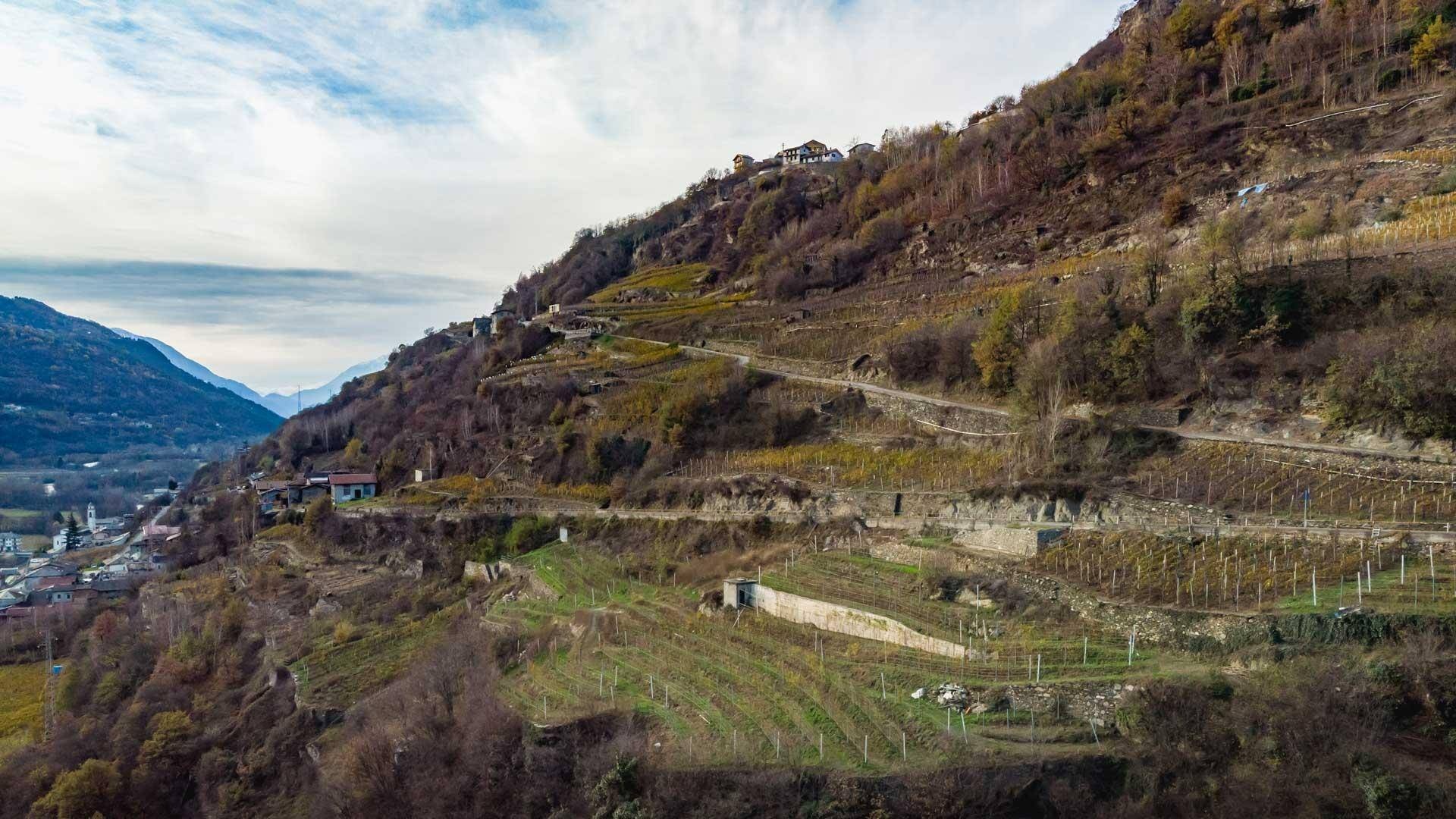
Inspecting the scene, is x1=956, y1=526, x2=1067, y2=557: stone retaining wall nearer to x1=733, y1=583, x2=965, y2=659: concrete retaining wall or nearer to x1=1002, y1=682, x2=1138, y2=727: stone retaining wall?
x1=733, y1=583, x2=965, y2=659: concrete retaining wall

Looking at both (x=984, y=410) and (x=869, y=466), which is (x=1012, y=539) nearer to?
(x=869, y=466)

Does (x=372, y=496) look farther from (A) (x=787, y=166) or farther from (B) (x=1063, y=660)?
(A) (x=787, y=166)

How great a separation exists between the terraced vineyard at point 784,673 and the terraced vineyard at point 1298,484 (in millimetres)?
5285

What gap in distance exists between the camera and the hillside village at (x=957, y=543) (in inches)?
544

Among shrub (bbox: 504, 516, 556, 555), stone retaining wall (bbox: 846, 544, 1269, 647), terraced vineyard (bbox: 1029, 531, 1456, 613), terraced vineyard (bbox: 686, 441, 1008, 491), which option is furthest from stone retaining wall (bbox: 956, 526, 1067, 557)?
shrub (bbox: 504, 516, 556, 555)

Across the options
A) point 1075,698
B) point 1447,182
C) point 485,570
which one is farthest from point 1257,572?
point 485,570

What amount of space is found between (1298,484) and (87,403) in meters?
197

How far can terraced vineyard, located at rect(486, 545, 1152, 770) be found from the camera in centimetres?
1488

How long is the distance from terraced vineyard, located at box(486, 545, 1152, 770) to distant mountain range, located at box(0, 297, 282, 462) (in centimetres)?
15270

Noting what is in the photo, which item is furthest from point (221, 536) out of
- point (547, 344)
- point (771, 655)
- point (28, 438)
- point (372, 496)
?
point (28, 438)

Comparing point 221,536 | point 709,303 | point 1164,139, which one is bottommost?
point 221,536

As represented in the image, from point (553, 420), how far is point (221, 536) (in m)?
25.7

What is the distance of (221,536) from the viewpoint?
166 ft

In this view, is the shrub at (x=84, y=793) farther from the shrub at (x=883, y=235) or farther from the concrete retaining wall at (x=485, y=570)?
the shrub at (x=883, y=235)
